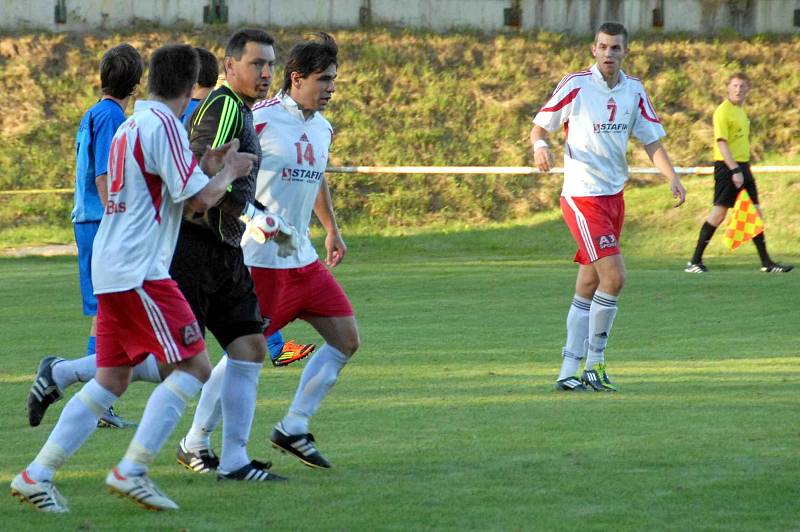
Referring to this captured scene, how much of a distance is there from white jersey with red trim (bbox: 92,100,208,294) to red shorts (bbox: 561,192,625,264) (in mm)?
4095

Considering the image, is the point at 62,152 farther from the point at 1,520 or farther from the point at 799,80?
the point at 1,520

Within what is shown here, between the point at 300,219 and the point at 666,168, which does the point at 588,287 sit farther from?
the point at 300,219

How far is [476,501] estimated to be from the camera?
19.1ft

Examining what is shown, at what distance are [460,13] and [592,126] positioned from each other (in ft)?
77.0

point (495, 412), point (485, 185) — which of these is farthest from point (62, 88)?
point (495, 412)

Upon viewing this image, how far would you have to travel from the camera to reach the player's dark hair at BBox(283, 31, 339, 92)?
693cm

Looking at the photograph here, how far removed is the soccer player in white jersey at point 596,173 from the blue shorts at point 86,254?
2.71 metres

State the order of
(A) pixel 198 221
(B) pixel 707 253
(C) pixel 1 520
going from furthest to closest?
(B) pixel 707 253
(A) pixel 198 221
(C) pixel 1 520

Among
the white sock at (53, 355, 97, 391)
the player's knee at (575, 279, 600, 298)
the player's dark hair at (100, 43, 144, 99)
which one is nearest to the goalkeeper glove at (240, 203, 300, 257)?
the white sock at (53, 355, 97, 391)

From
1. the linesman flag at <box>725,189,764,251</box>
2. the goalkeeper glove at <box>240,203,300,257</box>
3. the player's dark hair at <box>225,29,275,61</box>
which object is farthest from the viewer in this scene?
the linesman flag at <box>725,189,764,251</box>

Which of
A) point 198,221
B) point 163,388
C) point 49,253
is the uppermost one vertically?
point 198,221

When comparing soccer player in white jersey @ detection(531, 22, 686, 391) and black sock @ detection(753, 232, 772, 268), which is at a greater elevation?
soccer player in white jersey @ detection(531, 22, 686, 391)

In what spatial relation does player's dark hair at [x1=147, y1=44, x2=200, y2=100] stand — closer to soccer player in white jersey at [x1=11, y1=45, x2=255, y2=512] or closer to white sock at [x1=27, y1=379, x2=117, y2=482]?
→ soccer player in white jersey at [x1=11, y1=45, x2=255, y2=512]

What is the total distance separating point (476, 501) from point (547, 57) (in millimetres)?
26325
